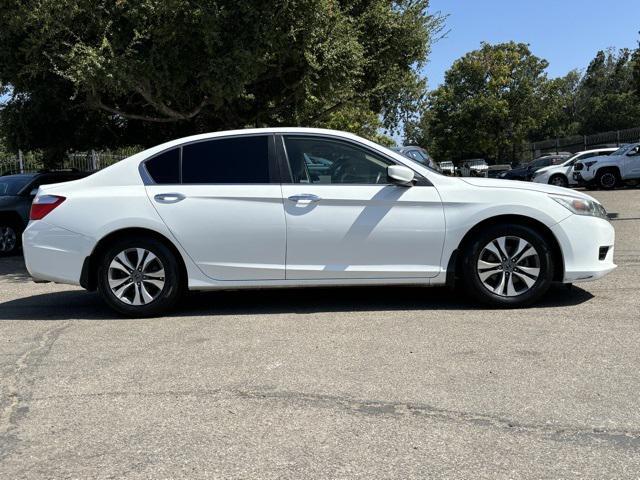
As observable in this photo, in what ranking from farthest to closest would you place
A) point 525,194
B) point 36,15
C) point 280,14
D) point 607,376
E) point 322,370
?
point 280,14
point 36,15
point 525,194
point 322,370
point 607,376

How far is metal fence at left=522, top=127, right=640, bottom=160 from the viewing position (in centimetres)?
3384

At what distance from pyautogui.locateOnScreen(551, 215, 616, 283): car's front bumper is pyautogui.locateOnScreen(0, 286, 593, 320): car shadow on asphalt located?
401mm

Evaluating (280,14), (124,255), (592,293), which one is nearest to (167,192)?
(124,255)

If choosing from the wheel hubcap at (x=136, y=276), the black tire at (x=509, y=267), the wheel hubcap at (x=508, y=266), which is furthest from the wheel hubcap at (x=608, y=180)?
the wheel hubcap at (x=136, y=276)

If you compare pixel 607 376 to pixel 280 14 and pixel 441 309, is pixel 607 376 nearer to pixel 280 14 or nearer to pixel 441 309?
pixel 441 309

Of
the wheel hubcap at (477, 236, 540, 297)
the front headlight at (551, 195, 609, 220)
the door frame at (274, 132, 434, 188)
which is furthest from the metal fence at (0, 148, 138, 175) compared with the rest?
the front headlight at (551, 195, 609, 220)

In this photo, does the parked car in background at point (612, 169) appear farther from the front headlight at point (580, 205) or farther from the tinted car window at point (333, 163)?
the tinted car window at point (333, 163)

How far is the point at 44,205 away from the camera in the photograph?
5.95 m

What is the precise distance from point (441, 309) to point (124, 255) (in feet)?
10.2

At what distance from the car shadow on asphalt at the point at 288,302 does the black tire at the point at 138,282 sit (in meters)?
0.26

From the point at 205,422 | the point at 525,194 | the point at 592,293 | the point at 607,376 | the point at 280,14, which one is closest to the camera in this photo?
the point at 205,422

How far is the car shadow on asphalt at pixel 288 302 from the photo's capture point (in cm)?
612

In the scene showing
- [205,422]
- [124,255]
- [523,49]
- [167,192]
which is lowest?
[205,422]

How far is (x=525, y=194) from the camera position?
5750 millimetres
